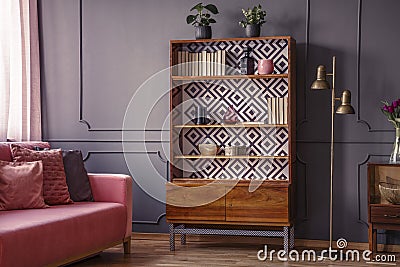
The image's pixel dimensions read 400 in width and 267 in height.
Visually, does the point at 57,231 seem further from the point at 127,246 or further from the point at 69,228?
the point at 127,246

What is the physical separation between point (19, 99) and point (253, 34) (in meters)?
2.17

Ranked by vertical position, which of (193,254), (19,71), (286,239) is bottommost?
(193,254)

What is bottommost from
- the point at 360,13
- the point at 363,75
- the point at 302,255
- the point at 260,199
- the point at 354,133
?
the point at 302,255

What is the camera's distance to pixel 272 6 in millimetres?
5906

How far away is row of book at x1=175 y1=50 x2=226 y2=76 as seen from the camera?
5.83 metres

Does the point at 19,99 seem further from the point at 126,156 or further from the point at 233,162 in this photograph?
the point at 233,162

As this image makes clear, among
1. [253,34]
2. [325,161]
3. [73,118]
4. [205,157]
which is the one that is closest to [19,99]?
[73,118]

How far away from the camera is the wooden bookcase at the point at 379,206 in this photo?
5.23 metres

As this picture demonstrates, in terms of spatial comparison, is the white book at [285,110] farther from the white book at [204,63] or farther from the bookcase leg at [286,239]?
the bookcase leg at [286,239]

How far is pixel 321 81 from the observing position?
541cm

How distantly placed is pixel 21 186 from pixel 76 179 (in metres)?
0.63

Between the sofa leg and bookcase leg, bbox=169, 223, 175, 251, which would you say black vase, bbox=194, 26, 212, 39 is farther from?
the sofa leg

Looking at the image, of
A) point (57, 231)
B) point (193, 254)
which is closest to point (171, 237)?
point (193, 254)

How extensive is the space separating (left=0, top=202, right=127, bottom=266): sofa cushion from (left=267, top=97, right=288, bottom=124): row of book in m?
1.43
